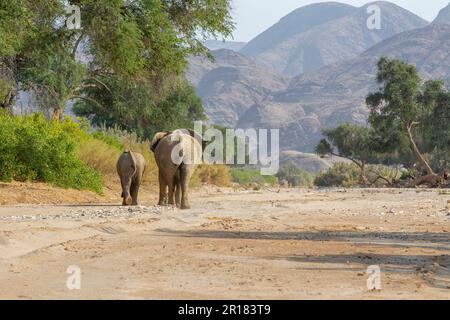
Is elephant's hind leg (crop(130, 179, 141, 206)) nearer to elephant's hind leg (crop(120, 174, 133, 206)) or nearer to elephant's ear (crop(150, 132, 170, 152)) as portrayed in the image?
elephant's hind leg (crop(120, 174, 133, 206))

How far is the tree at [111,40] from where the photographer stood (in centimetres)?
2291

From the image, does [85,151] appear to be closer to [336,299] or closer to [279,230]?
[279,230]

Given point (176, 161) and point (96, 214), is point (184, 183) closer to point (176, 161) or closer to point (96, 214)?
point (176, 161)

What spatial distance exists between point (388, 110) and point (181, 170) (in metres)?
30.2

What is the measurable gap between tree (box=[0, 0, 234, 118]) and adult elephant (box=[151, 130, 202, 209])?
495cm

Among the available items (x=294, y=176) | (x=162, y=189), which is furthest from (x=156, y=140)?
(x=294, y=176)

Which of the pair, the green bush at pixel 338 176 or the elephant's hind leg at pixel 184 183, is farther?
the green bush at pixel 338 176

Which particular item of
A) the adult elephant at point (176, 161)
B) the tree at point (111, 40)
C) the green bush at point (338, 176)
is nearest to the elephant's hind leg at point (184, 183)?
the adult elephant at point (176, 161)

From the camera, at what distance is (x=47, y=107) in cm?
2945

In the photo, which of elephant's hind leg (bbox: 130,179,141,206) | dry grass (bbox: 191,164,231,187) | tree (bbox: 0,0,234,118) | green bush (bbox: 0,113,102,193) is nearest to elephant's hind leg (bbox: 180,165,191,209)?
elephant's hind leg (bbox: 130,179,141,206)

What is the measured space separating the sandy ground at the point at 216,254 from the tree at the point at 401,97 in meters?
28.3

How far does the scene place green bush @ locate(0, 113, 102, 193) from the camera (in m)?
19.5

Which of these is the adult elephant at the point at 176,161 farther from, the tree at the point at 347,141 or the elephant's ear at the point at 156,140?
the tree at the point at 347,141

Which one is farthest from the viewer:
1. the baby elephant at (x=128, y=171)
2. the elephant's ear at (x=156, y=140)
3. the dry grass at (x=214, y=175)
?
the dry grass at (x=214, y=175)
